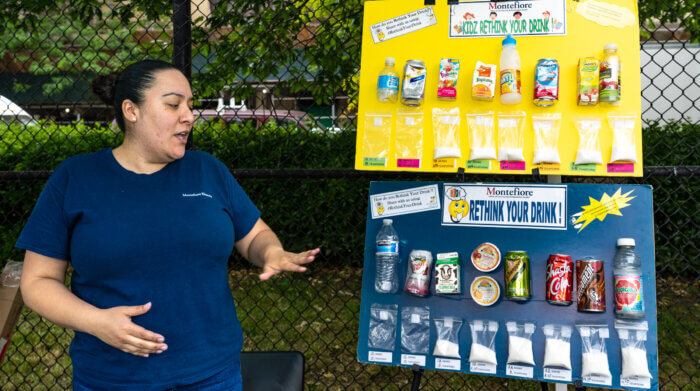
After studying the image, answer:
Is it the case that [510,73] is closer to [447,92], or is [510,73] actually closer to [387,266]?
[447,92]

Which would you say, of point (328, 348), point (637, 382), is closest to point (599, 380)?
point (637, 382)

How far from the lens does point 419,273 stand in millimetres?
2297

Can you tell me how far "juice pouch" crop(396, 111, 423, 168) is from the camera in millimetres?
2295

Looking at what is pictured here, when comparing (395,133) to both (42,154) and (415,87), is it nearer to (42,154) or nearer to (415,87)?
(415,87)

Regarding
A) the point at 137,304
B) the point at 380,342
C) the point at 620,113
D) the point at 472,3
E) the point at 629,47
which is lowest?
the point at 380,342

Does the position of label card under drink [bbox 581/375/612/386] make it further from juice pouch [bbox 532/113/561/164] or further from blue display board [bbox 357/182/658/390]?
juice pouch [bbox 532/113/561/164]

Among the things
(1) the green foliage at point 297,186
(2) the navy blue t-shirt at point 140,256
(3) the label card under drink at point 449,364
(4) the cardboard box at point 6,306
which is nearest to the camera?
(2) the navy blue t-shirt at point 140,256

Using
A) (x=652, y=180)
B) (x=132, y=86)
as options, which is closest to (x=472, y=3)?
(x=132, y=86)

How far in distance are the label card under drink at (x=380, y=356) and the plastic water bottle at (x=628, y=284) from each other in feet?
3.28

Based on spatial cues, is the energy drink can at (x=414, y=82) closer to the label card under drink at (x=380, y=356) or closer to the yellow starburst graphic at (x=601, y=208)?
the yellow starburst graphic at (x=601, y=208)

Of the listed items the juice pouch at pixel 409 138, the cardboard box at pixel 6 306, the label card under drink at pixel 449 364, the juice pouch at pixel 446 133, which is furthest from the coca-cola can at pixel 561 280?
the cardboard box at pixel 6 306

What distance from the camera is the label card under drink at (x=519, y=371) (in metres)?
2.17

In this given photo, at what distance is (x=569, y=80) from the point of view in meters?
2.16

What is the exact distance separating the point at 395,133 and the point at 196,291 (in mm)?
Result: 1116
